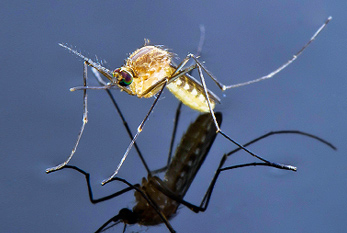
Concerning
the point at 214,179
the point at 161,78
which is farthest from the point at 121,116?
the point at 214,179

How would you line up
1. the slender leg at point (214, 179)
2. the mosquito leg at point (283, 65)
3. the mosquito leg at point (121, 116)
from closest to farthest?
the slender leg at point (214, 179) → the mosquito leg at point (121, 116) → the mosquito leg at point (283, 65)

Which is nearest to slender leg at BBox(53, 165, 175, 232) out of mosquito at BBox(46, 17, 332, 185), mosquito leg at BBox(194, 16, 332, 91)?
mosquito at BBox(46, 17, 332, 185)

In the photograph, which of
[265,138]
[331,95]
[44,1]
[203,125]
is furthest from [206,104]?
[44,1]

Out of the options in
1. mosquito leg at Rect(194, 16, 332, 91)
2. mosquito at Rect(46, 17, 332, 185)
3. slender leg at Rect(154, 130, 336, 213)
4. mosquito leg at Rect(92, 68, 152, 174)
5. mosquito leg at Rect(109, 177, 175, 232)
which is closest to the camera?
mosquito leg at Rect(109, 177, 175, 232)

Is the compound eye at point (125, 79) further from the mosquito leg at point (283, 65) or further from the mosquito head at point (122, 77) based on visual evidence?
the mosquito leg at point (283, 65)

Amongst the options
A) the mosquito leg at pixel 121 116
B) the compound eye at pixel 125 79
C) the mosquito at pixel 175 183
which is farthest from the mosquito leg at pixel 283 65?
the mosquito leg at pixel 121 116

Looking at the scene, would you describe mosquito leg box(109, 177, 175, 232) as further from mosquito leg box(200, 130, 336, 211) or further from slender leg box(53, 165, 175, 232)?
mosquito leg box(200, 130, 336, 211)

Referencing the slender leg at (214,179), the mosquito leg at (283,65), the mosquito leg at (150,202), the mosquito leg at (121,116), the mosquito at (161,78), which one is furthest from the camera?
the mosquito leg at (283,65)

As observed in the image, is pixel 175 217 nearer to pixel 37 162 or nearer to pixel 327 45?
pixel 37 162
